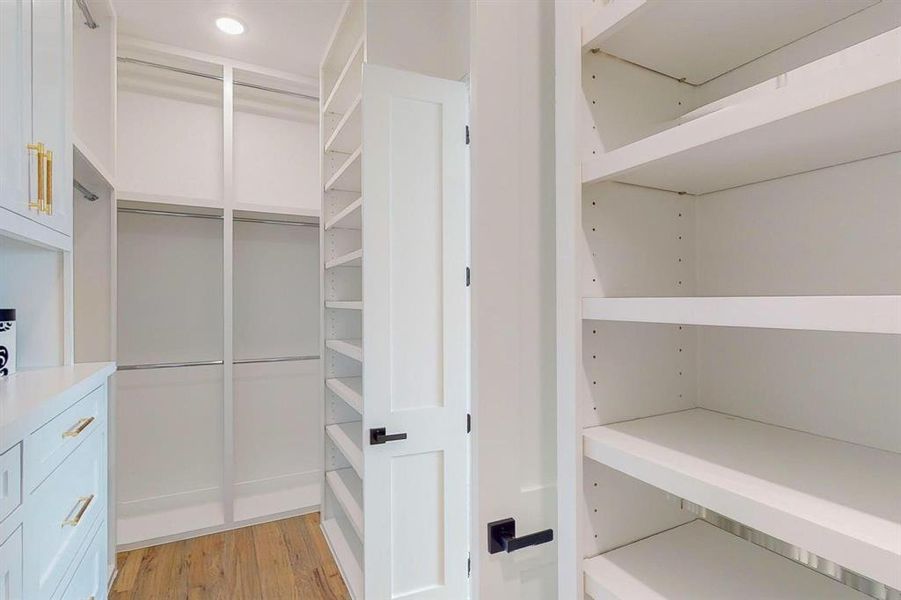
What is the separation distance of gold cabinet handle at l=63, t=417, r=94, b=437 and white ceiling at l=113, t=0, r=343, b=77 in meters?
1.99

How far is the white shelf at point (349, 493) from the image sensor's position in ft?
6.35

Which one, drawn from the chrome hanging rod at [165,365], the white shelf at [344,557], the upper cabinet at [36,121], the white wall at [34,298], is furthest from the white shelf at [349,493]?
the upper cabinet at [36,121]

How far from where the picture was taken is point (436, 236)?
70.6 inches

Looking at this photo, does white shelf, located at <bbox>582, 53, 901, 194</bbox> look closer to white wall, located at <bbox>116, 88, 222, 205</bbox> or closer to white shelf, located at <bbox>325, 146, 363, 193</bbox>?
white shelf, located at <bbox>325, 146, 363, 193</bbox>

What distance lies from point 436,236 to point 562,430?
1.14 m

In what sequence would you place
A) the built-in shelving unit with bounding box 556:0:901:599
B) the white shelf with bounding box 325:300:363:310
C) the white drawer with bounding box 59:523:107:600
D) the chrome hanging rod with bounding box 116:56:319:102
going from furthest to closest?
the chrome hanging rod with bounding box 116:56:319:102
the white shelf with bounding box 325:300:363:310
the white drawer with bounding box 59:523:107:600
the built-in shelving unit with bounding box 556:0:901:599

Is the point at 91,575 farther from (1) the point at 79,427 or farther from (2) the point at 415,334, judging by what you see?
(2) the point at 415,334

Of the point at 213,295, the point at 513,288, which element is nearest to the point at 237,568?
the point at 213,295

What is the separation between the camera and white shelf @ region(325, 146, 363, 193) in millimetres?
2088

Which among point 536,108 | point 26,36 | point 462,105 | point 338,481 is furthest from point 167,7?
point 338,481

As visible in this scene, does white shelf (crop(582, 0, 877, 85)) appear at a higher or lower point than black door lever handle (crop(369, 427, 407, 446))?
higher

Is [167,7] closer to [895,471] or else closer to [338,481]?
[338,481]

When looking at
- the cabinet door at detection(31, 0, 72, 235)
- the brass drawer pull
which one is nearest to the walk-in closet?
the cabinet door at detection(31, 0, 72, 235)

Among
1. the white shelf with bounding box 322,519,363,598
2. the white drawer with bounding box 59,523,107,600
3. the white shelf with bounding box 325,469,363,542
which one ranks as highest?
the white drawer with bounding box 59,523,107,600
